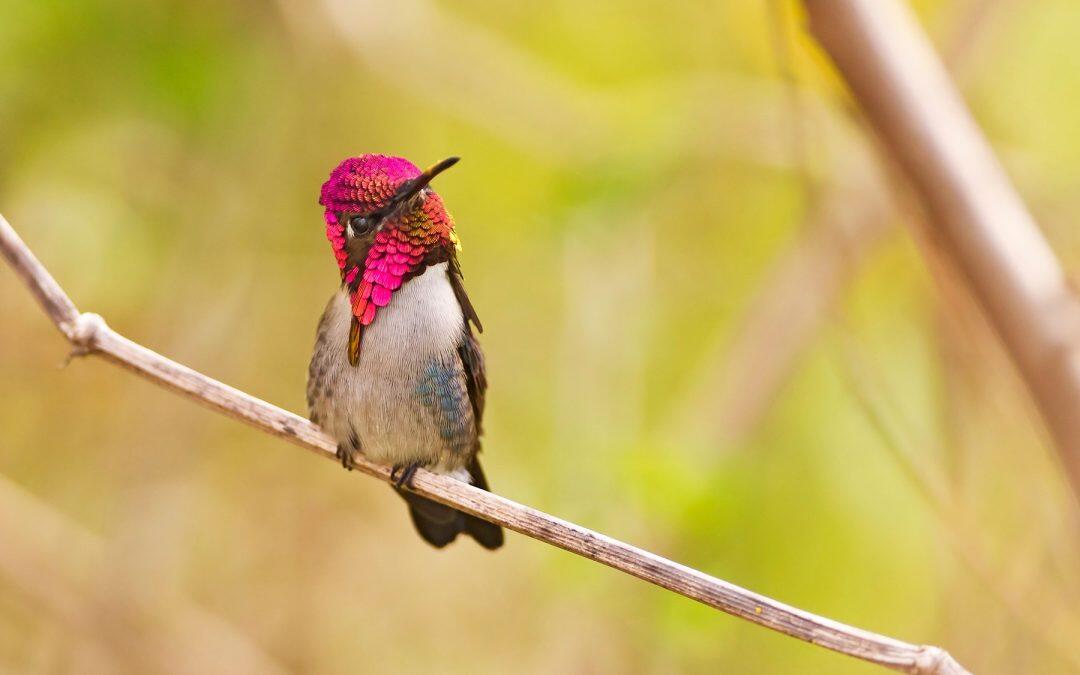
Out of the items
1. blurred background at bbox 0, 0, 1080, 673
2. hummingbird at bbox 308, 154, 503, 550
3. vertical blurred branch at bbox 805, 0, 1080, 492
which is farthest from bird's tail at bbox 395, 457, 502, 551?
vertical blurred branch at bbox 805, 0, 1080, 492

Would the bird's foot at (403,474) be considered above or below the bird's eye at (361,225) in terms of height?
below

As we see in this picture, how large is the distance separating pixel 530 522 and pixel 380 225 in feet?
1.24

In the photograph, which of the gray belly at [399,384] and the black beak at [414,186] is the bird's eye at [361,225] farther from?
the gray belly at [399,384]

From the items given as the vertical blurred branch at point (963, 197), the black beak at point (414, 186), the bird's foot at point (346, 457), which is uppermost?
the vertical blurred branch at point (963, 197)

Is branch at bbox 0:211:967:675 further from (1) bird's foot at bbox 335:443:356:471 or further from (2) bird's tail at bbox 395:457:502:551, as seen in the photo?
(2) bird's tail at bbox 395:457:502:551

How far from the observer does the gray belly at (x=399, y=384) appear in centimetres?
126

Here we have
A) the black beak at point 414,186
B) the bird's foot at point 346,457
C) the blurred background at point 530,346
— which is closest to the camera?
the black beak at point 414,186

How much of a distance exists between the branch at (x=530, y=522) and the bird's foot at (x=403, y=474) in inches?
3.2

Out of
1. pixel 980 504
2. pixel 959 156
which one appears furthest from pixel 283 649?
pixel 959 156

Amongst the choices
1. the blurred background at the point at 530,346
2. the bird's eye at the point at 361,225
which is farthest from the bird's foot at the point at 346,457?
the blurred background at the point at 530,346

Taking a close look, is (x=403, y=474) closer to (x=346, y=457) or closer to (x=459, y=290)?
(x=346, y=457)

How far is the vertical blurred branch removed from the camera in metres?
1.19

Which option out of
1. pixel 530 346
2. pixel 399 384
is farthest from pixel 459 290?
pixel 530 346

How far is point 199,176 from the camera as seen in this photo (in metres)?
2.73
